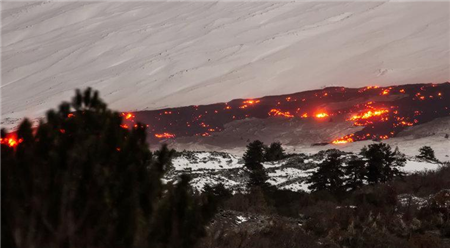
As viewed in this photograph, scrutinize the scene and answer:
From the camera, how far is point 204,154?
37219mm

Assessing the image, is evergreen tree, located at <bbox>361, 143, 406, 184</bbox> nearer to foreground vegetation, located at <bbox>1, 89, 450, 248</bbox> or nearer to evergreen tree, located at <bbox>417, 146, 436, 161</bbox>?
evergreen tree, located at <bbox>417, 146, 436, 161</bbox>

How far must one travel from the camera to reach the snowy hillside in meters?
27.5

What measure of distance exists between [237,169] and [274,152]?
11.5 m

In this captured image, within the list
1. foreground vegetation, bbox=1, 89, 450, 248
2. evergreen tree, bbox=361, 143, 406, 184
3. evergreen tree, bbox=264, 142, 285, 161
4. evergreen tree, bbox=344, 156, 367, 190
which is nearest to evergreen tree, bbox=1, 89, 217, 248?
foreground vegetation, bbox=1, 89, 450, 248

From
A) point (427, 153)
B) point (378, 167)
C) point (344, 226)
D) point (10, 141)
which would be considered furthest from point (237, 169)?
point (10, 141)

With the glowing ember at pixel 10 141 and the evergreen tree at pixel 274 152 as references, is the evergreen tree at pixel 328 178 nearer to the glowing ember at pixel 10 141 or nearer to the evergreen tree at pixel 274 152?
the evergreen tree at pixel 274 152

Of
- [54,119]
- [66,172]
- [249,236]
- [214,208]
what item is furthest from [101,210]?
[249,236]

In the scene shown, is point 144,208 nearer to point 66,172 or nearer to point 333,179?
Answer: point 66,172

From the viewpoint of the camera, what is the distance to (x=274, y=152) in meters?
42.1

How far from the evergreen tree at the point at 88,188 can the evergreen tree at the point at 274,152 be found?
37638 millimetres

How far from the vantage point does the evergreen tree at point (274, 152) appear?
135 feet

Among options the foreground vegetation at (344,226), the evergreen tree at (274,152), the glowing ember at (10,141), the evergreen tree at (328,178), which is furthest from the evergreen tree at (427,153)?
the glowing ember at (10,141)

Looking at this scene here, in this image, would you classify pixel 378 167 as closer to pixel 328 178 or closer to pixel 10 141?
pixel 328 178

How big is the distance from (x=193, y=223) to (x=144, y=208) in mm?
412
